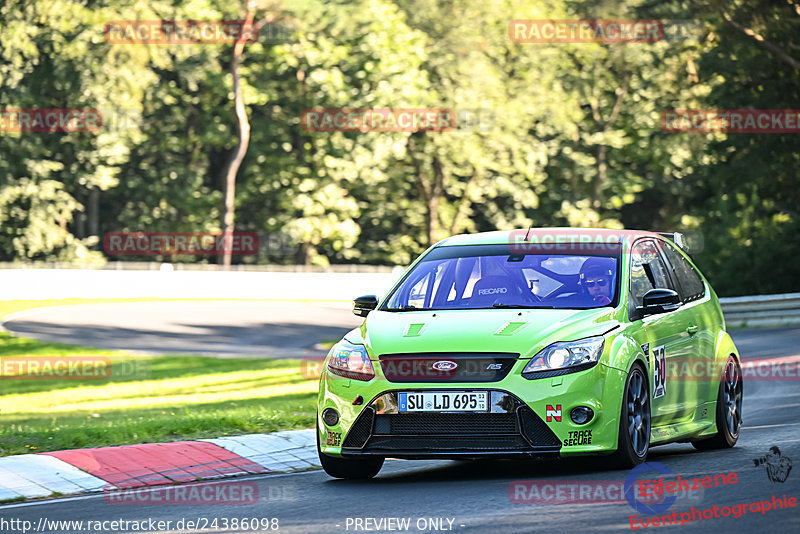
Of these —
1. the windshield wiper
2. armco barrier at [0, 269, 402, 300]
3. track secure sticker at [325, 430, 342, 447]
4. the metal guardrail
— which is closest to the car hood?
the windshield wiper

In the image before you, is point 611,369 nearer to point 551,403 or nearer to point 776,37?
point 551,403

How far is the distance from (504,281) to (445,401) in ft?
4.84

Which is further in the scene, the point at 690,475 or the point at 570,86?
the point at 570,86

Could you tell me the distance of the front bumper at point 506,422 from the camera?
8.05 m

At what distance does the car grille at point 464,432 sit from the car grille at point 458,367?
7.2 inches

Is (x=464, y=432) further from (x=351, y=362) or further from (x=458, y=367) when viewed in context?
(x=351, y=362)

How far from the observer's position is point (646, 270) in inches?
384

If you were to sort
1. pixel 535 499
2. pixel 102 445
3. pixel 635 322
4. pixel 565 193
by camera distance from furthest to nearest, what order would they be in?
pixel 565 193 → pixel 102 445 → pixel 635 322 → pixel 535 499

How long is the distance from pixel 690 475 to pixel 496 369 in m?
1.43

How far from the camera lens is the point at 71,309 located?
1529 inches

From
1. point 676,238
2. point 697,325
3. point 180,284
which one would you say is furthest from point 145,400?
point 180,284

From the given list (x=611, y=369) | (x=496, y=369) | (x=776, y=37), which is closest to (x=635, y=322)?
(x=611, y=369)
